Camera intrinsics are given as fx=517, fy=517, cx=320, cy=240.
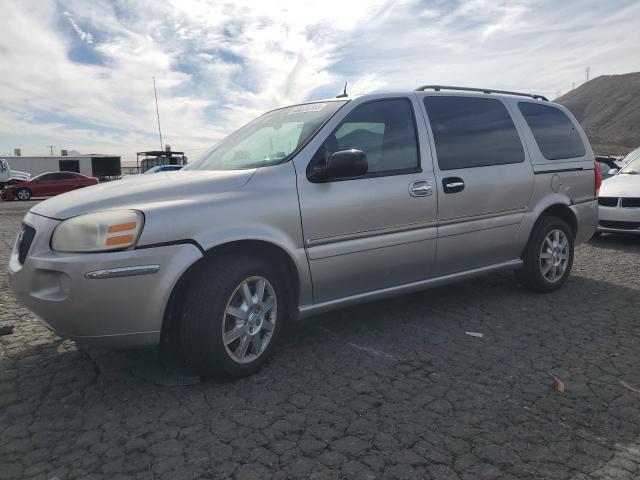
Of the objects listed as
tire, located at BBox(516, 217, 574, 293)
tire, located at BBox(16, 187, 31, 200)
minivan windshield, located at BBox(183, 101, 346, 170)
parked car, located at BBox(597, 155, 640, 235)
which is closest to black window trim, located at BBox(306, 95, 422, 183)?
minivan windshield, located at BBox(183, 101, 346, 170)

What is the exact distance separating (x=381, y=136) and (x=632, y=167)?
6687 millimetres

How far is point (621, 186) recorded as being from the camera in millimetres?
7879

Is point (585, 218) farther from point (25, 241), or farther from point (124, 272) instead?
point (25, 241)

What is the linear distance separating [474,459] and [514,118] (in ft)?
11.3

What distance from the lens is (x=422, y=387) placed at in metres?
A: 3.04

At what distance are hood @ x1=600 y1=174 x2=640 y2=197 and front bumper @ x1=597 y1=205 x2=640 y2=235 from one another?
209mm

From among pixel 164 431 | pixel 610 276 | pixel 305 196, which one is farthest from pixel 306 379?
pixel 610 276

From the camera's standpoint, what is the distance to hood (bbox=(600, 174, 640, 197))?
24.9ft

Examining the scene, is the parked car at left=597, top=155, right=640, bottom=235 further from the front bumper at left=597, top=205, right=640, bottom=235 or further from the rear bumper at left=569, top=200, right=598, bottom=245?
the rear bumper at left=569, top=200, right=598, bottom=245

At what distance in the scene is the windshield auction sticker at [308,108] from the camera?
3934mm

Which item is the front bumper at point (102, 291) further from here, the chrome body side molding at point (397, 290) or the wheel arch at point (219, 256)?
the chrome body side molding at point (397, 290)

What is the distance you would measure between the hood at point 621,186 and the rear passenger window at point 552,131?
2908 mm

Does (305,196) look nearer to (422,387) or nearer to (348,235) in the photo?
(348,235)

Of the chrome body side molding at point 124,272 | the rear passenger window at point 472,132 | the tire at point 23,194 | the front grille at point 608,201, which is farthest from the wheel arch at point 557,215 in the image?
the tire at point 23,194
